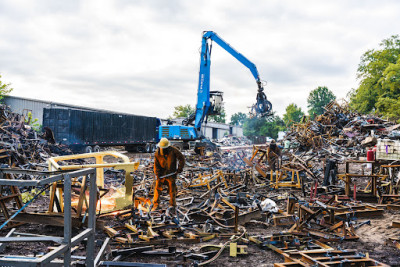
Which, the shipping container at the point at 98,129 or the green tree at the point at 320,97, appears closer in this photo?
the shipping container at the point at 98,129

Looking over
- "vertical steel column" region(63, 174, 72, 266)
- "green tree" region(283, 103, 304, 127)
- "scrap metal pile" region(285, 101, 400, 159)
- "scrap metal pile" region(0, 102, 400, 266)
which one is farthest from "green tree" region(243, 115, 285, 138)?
"vertical steel column" region(63, 174, 72, 266)

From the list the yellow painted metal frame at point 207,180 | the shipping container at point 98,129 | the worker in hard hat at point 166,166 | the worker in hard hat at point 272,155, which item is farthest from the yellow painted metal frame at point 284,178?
the shipping container at point 98,129

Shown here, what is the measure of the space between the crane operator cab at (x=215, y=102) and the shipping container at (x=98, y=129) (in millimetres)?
7987

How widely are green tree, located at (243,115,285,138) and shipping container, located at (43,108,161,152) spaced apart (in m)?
35.4

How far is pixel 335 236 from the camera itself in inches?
230

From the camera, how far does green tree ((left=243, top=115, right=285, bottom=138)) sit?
197 ft

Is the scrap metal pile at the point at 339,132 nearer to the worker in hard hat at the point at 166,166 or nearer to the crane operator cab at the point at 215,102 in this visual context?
the crane operator cab at the point at 215,102

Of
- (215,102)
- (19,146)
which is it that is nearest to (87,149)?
(19,146)

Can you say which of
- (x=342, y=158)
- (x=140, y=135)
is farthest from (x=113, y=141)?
(x=342, y=158)

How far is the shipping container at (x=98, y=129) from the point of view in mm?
19578

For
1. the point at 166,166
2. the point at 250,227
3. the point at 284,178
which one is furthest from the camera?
the point at 284,178

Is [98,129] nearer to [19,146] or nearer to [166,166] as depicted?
[19,146]

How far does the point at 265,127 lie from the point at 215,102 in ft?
139

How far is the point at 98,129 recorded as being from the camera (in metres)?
21.6
